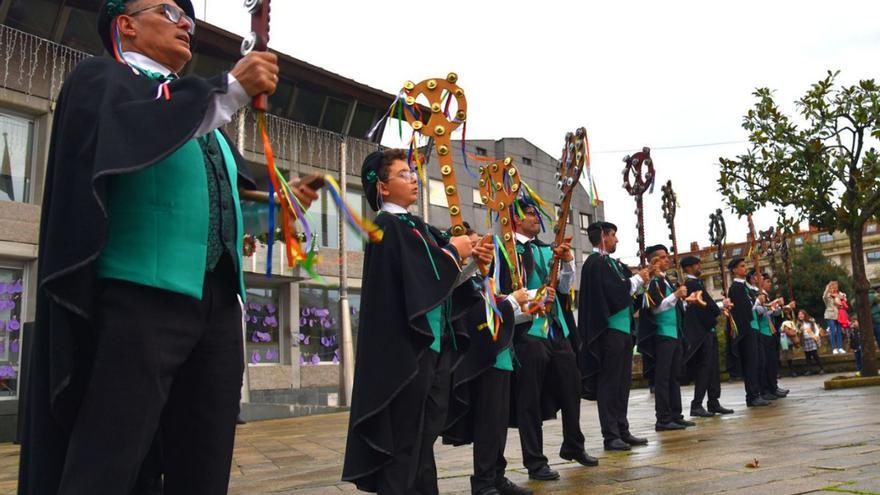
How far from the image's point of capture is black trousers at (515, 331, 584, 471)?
17.5 feet

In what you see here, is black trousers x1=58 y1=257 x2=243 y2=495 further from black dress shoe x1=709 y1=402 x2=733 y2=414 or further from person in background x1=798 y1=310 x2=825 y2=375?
person in background x1=798 y1=310 x2=825 y2=375

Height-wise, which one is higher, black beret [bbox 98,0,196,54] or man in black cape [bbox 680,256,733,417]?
black beret [bbox 98,0,196,54]

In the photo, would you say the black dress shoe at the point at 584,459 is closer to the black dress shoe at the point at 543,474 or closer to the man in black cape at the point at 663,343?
the black dress shoe at the point at 543,474

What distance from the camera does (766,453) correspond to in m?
5.49

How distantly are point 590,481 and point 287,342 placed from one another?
589 inches

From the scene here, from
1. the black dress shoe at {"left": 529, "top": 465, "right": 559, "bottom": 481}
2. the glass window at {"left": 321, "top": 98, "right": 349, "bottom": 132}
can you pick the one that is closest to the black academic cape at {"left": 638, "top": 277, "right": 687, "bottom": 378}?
the black dress shoe at {"left": 529, "top": 465, "right": 559, "bottom": 481}

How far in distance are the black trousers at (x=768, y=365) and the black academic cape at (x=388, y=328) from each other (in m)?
9.36

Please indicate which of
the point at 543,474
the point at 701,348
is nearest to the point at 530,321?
the point at 543,474

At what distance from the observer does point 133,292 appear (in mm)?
2152

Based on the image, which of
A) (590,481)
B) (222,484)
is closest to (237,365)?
(222,484)

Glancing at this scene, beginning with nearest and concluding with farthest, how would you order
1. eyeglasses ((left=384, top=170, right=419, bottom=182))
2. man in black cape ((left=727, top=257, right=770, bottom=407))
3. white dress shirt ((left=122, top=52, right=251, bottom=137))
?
white dress shirt ((left=122, top=52, right=251, bottom=137))
eyeglasses ((left=384, top=170, right=419, bottom=182))
man in black cape ((left=727, top=257, right=770, bottom=407))

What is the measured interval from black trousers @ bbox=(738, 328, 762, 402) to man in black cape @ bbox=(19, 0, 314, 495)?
1014 cm

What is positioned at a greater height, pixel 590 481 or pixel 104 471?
pixel 104 471

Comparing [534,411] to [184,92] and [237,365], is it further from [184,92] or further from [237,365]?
[184,92]
